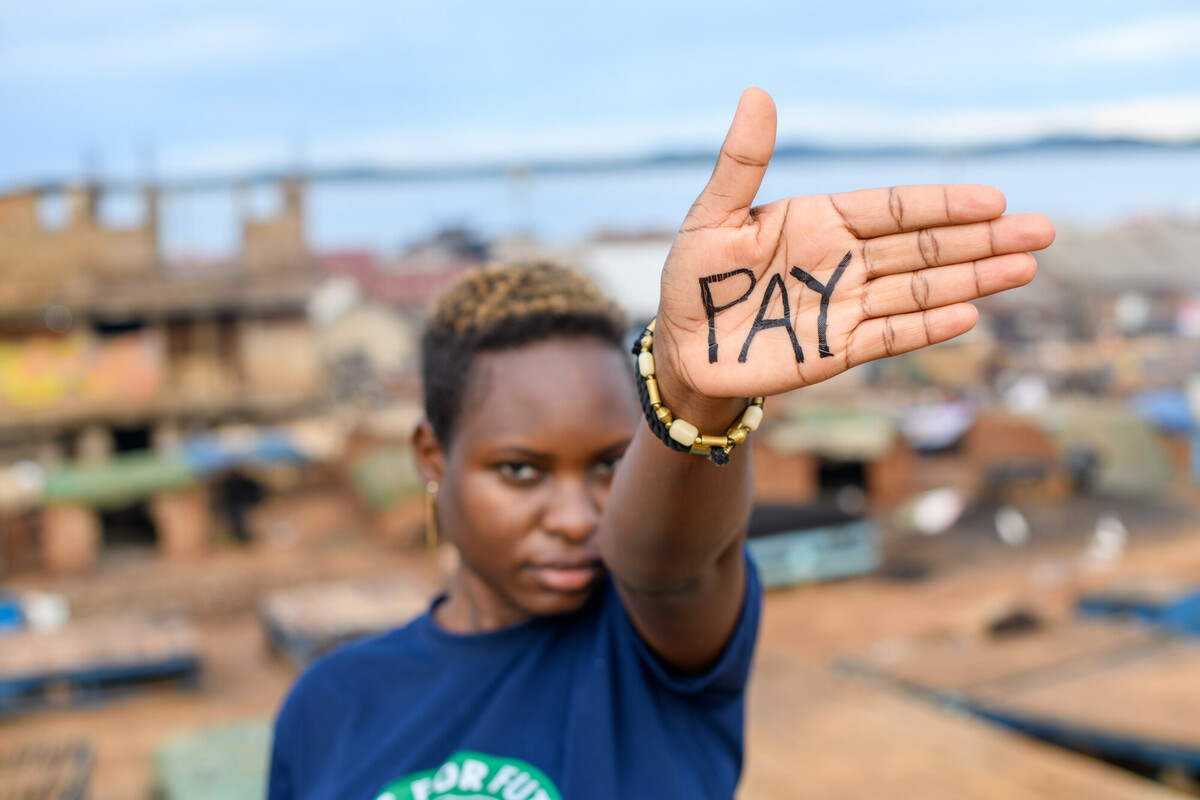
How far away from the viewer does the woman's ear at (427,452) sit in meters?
1.76

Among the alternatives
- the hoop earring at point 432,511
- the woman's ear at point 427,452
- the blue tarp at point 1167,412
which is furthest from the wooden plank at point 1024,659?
the blue tarp at point 1167,412

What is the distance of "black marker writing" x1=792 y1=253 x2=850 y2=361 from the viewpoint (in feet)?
3.59

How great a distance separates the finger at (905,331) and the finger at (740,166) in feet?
0.61

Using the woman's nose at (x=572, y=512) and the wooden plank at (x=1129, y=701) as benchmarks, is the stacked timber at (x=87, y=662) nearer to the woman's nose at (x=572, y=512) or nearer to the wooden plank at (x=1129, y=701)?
the wooden plank at (x=1129, y=701)

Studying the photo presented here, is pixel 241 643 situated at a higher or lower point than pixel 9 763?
lower

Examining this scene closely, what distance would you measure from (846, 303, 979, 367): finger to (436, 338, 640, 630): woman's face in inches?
21.2

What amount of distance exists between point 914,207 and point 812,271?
0.13 metres

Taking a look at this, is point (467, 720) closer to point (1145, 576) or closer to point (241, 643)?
point (241, 643)

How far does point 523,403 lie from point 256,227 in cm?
2138

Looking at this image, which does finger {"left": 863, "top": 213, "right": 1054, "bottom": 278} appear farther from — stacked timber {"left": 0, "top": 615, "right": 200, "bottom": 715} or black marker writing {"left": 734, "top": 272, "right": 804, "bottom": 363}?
stacked timber {"left": 0, "top": 615, "right": 200, "bottom": 715}

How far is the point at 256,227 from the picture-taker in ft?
70.0

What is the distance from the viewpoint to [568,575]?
154 cm

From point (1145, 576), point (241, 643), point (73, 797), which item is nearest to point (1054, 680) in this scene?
point (73, 797)

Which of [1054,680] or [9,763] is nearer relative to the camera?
[9,763]
